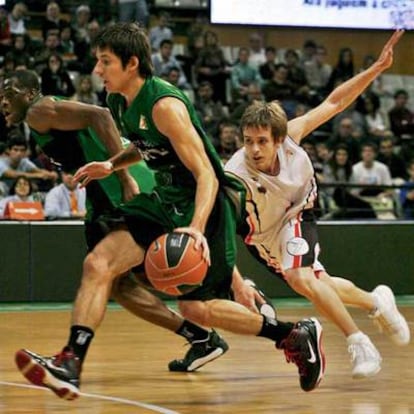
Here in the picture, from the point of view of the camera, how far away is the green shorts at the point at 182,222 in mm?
6277

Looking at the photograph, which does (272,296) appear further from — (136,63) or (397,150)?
(136,63)

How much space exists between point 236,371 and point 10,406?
1773mm

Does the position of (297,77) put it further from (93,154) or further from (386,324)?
(93,154)

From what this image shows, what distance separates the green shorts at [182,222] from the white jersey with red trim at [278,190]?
98 cm

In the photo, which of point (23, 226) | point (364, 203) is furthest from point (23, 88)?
point (364, 203)

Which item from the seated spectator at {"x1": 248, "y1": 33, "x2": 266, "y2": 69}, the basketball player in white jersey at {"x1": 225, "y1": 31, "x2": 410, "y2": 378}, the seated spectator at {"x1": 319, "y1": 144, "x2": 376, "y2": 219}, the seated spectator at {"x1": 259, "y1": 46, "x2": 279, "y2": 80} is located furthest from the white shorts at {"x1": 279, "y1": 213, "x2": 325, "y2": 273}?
the seated spectator at {"x1": 248, "y1": 33, "x2": 266, "y2": 69}

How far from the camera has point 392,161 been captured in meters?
16.2

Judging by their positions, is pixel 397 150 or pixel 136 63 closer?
pixel 136 63

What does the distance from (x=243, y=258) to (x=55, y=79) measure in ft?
13.7

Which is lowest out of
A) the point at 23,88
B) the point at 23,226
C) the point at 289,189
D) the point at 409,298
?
the point at 409,298

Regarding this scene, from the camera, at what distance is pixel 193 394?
643 centimetres

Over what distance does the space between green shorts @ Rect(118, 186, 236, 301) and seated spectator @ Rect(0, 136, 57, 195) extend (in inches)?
285

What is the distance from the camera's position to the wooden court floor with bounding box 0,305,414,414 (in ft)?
19.6

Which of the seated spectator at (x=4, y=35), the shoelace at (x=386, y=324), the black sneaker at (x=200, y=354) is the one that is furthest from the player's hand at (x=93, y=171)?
the seated spectator at (x=4, y=35)
